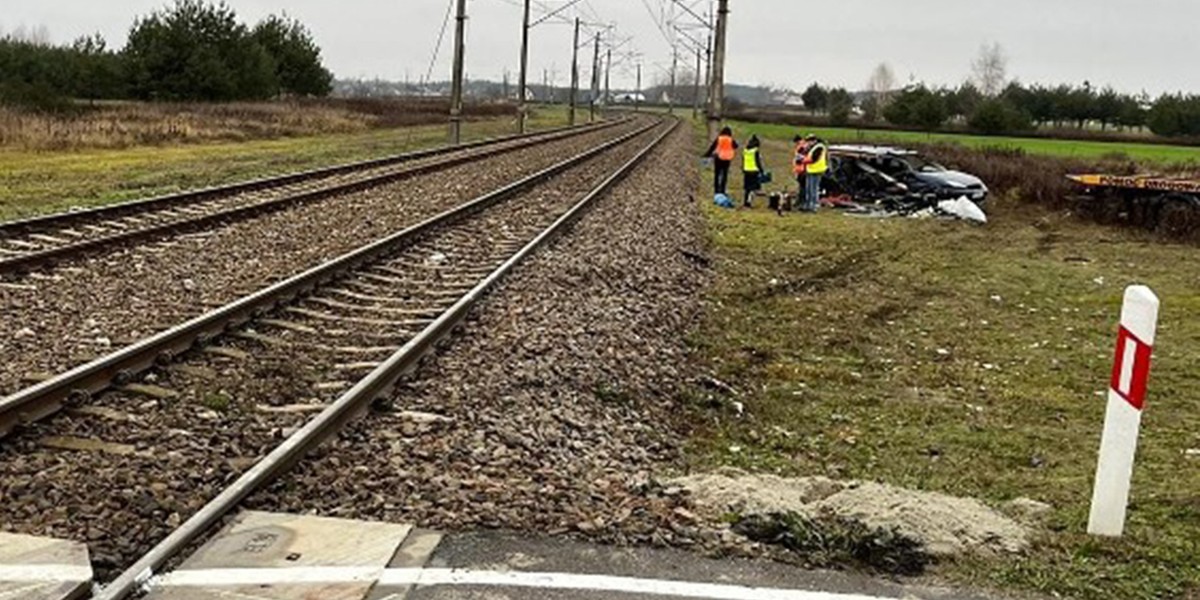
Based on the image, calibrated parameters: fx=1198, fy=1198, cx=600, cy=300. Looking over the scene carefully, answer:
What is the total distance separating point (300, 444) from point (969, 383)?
588cm

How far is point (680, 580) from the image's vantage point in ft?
15.8

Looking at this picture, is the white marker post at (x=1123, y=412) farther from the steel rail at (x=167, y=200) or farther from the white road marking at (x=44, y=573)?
the steel rail at (x=167, y=200)

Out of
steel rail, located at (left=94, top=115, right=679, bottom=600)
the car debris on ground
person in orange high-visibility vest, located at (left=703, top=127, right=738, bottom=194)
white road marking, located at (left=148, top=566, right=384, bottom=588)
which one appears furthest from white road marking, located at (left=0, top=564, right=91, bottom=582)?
person in orange high-visibility vest, located at (left=703, top=127, right=738, bottom=194)

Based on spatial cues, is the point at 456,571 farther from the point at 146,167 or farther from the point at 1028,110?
the point at 1028,110

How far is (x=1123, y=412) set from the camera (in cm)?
557

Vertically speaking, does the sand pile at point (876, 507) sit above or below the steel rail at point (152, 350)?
below

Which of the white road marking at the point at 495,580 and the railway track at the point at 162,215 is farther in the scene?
the railway track at the point at 162,215

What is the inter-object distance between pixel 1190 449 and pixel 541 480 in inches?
177

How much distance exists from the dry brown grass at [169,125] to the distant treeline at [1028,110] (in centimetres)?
3400

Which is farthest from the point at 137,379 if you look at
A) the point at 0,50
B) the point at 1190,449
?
the point at 0,50

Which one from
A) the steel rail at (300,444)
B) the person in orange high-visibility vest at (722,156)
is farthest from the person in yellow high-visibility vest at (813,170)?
the steel rail at (300,444)

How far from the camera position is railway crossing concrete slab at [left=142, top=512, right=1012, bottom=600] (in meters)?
4.54

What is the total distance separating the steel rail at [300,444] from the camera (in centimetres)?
446

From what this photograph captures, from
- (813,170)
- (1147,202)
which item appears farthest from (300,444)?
(1147,202)
